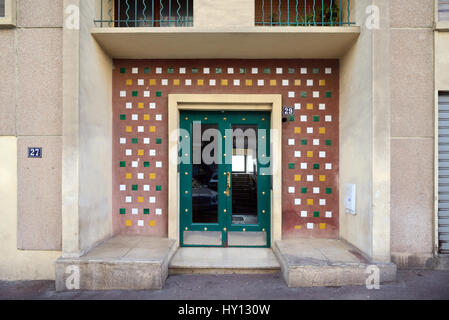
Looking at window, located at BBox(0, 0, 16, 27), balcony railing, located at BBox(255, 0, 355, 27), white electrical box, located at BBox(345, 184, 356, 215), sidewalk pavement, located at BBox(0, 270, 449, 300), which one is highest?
balcony railing, located at BBox(255, 0, 355, 27)

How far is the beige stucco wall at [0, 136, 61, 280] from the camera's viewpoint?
3963 millimetres

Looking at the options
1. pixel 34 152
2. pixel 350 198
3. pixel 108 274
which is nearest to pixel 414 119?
pixel 350 198

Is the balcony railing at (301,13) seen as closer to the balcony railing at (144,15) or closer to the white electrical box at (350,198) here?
the balcony railing at (144,15)

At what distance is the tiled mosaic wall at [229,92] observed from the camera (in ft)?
15.7

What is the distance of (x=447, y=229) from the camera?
4.07 m

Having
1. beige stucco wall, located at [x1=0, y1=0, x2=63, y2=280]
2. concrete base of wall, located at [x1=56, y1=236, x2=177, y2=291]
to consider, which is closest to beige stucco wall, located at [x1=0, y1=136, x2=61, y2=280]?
beige stucco wall, located at [x1=0, y1=0, x2=63, y2=280]

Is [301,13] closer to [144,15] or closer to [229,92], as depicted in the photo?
A: [229,92]

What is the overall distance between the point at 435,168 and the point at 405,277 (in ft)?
5.27

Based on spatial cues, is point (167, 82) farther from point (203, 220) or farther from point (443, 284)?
point (443, 284)

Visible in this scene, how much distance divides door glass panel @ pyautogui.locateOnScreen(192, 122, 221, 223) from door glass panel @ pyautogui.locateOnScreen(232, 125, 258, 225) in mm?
327

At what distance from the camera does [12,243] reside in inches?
157

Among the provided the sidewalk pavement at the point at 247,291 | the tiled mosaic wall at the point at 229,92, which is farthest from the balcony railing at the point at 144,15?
the sidewalk pavement at the point at 247,291

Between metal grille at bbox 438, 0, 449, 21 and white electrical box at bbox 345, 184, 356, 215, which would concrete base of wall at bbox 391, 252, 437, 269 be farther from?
metal grille at bbox 438, 0, 449, 21

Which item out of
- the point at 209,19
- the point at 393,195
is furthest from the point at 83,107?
the point at 393,195
